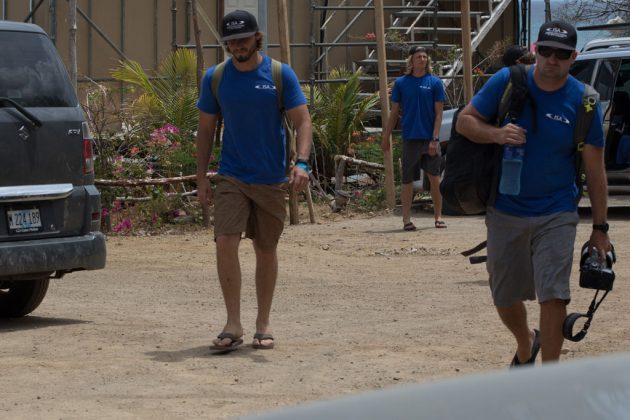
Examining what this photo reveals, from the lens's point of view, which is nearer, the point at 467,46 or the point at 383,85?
→ the point at 383,85

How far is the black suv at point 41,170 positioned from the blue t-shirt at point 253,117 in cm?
109

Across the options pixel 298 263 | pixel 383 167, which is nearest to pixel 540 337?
pixel 298 263

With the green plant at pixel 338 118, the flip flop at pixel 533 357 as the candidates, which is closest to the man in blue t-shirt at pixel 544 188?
the flip flop at pixel 533 357

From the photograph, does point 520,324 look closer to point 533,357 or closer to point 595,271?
point 533,357

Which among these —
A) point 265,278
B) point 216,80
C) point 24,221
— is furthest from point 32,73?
point 265,278

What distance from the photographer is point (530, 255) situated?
5777mm

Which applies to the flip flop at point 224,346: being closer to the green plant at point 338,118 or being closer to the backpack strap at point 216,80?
the backpack strap at point 216,80

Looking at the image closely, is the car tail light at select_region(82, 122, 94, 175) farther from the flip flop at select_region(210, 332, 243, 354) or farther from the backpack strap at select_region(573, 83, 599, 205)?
the backpack strap at select_region(573, 83, 599, 205)

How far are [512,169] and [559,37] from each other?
0.59m

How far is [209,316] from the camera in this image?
8484 millimetres

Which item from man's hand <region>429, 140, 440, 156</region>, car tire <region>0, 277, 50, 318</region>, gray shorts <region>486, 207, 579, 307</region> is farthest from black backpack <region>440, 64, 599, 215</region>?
man's hand <region>429, 140, 440, 156</region>

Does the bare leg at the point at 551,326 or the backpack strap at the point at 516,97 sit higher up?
the backpack strap at the point at 516,97

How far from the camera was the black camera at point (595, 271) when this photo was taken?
5.61 m

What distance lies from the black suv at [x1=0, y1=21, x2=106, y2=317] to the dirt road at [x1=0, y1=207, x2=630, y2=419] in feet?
1.52
